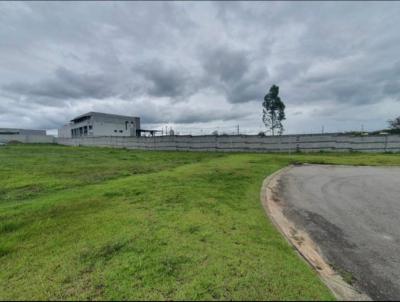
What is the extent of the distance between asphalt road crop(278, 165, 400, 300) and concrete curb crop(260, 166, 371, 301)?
0.14 metres

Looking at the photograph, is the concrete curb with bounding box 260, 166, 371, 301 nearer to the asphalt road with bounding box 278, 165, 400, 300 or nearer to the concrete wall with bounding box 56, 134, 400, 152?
the asphalt road with bounding box 278, 165, 400, 300

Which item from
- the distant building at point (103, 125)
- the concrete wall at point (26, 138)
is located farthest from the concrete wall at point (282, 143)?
the concrete wall at point (26, 138)

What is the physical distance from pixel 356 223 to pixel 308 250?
6.38 feet

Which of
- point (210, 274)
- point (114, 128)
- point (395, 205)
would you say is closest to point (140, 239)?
point (210, 274)

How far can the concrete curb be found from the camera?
7.73 ft

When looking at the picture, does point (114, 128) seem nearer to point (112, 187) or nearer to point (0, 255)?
point (112, 187)

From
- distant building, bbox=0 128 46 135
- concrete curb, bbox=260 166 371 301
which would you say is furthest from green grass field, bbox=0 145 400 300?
distant building, bbox=0 128 46 135

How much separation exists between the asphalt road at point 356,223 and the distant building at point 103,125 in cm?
4660

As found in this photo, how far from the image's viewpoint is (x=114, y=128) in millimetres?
49875

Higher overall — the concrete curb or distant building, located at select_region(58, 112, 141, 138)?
distant building, located at select_region(58, 112, 141, 138)

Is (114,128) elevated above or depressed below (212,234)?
above

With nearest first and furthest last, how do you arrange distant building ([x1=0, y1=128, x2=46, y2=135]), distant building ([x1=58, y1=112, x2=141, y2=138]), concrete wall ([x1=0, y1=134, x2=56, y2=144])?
1. distant building ([x1=58, y1=112, x2=141, y2=138])
2. concrete wall ([x1=0, y1=134, x2=56, y2=144])
3. distant building ([x1=0, y1=128, x2=46, y2=135])

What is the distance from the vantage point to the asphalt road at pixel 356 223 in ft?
9.20

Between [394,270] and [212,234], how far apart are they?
2.47 meters
